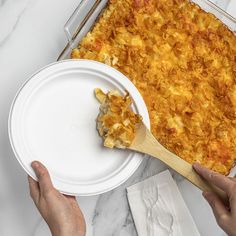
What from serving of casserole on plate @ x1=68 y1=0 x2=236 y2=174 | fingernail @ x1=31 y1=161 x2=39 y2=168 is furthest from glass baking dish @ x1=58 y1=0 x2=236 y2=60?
fingernail @ x1=31 y1=161 x2=39 y2=168

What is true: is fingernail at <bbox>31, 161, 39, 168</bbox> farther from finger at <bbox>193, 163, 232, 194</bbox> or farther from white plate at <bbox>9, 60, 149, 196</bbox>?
finger at <bbox>193, 163, 232, 194</bbox>

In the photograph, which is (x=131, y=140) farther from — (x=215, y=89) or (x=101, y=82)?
(x=215, y=89)

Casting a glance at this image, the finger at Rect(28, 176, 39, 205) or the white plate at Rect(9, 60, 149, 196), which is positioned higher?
the white plate at Rect(9, 60, 149, 196)

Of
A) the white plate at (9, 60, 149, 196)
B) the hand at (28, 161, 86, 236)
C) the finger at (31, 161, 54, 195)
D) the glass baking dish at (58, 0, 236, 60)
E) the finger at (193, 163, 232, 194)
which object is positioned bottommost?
the hand at (28, 161, 86, 236)

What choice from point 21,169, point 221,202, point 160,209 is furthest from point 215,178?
point 21,169

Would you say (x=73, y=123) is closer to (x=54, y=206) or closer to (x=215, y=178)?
(x=54, y=206)

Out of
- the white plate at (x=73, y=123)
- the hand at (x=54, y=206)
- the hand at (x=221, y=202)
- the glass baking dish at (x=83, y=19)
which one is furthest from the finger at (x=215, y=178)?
the glass baking dish at (x=83, y=19)
